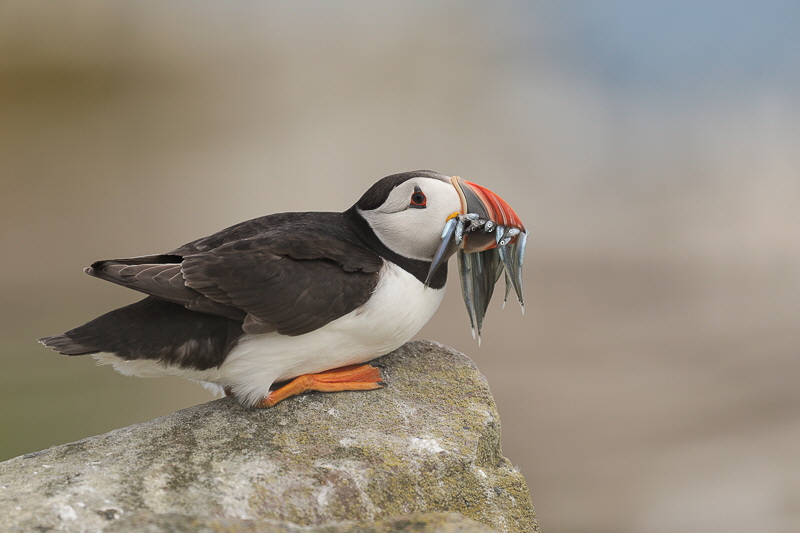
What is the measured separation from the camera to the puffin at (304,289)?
269 centimetres

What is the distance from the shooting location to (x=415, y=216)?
302 centimetres

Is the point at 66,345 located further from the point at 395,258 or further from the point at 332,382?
the point at 395,258

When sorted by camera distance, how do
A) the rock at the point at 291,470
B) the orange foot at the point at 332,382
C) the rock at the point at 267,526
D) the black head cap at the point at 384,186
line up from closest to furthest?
the rock at the point at 267,526, the rock at the point at 291,470, the orange foot at the point at 332,382, the black head cap at the point at 384,186

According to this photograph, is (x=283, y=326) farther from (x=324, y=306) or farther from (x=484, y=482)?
(x=484, y=482)

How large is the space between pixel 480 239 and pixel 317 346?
33.6 inches

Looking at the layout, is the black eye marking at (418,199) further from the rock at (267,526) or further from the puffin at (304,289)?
the rock at (267,526)

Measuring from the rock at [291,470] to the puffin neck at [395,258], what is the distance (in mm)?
505

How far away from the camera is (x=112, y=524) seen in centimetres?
210

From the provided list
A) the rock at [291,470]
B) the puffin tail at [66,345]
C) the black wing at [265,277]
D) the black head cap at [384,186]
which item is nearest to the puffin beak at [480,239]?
the black head cap at [384,186]

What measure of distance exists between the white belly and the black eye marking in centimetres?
28

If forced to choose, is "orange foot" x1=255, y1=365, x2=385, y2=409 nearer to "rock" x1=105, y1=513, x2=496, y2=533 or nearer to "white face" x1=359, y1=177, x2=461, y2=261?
"white face" x1=359, y1=177, x2=461, y2=261

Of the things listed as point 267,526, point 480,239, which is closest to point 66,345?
point 267,526

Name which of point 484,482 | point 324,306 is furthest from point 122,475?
point 484,482

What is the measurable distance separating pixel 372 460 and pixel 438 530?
27.2 inches
